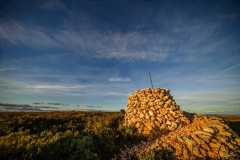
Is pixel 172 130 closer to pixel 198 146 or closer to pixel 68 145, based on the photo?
pixel 198 146

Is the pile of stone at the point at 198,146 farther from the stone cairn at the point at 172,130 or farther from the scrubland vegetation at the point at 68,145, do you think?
the scrubland vegetation at the point at 68,145

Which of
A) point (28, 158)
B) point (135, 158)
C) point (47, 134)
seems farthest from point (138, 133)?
point (28, 158)

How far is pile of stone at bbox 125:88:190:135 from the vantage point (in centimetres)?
1514

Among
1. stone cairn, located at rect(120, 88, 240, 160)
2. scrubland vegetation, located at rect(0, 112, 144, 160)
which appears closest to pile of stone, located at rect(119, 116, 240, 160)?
stone cairn, located at rect(120, 88, 240, 160)

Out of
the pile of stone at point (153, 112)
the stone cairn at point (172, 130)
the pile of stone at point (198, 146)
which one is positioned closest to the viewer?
the pile of stone at point (198, 146)

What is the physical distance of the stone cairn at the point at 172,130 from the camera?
35.2 feet

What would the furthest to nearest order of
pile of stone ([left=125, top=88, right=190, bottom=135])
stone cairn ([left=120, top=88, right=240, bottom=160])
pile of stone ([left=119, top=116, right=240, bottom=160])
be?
pile of stone ([left=125, top=88, right=190, bottom=135]), stone cairn ([left=120, top=88, right=240, bottom=160]), pile of stone ([left=119, top=116, right=240, bottom=160])

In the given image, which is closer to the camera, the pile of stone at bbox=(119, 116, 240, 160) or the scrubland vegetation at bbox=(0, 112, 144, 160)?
the pile of stone at bbox=(119, 116, 240, 160)

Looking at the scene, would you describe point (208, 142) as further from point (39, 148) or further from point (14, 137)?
point (14, 137)

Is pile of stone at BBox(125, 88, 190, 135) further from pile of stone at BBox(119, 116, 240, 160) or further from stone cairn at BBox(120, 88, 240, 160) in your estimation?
pile of stone at BBox(119, 116, 240, 160)

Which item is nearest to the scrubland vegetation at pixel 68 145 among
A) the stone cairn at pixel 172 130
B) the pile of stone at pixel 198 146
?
the stone cairn at pixel 172 130

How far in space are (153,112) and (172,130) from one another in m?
1.98

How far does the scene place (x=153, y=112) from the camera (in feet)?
52.5

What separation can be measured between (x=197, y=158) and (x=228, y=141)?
Result: 262 centimetres
